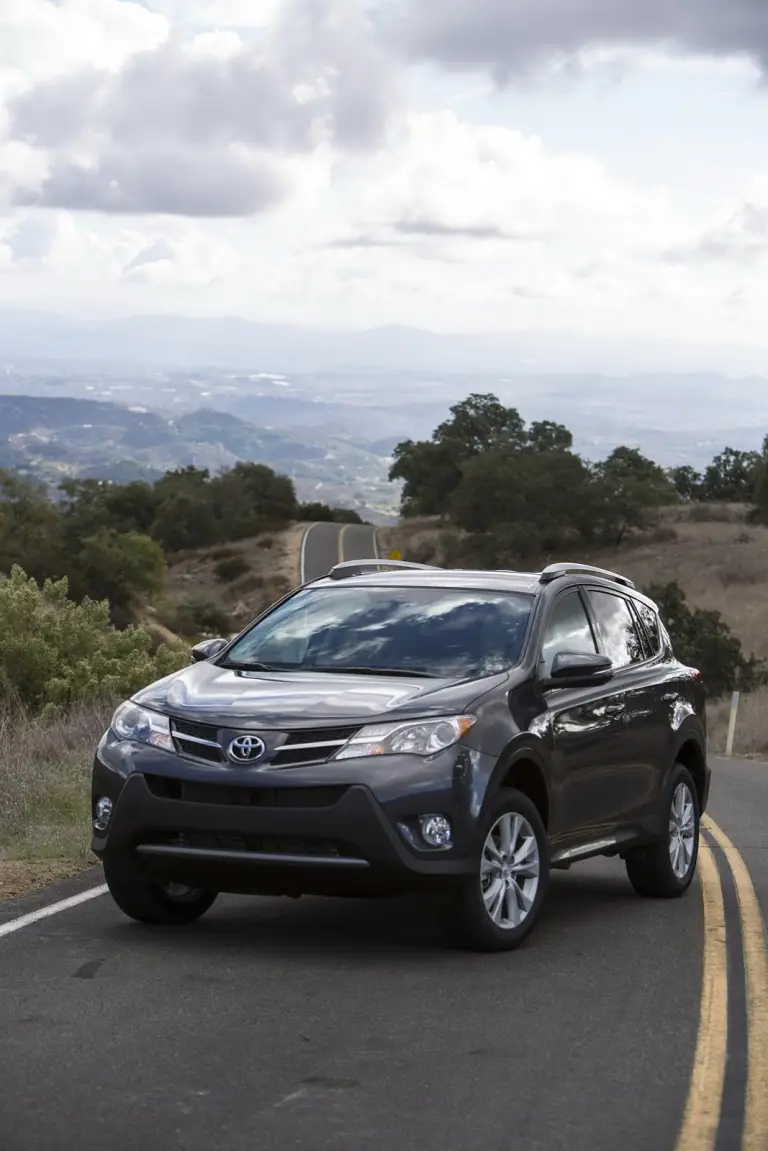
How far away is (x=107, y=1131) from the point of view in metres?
4.89

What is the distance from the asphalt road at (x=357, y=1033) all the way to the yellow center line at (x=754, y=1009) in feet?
0.12

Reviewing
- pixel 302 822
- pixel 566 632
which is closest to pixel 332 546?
pixel 566 632

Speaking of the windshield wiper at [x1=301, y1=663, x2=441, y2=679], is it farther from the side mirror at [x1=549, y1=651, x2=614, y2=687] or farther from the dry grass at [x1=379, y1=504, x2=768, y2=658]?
the dry grass at [x1=379, y1=504, x2=768, y2=658]

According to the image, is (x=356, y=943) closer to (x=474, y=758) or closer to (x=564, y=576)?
(x=474, y=758)

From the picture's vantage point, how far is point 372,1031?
20.2 feet

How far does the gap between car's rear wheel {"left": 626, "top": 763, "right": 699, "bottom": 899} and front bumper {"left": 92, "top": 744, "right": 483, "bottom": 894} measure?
8.67 ft

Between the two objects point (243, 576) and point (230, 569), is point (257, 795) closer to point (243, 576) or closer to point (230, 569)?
point (243, 576)

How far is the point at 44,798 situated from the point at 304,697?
17.7 ft

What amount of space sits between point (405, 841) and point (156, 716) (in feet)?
4.38

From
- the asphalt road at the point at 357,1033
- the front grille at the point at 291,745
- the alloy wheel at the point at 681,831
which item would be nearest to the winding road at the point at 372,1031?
the asphalt road at the point at 357,1033

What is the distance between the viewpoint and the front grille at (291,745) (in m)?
7.34

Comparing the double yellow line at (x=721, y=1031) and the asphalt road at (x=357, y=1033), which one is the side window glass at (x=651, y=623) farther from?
the asphalt road at (x=357, y=1033)

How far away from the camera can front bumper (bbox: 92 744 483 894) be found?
23.8ft

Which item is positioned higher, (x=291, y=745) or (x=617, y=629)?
(x=617, y=629)
